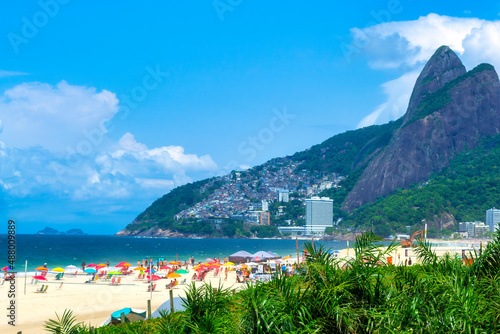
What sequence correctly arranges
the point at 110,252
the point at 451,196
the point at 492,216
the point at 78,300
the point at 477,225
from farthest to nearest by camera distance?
the point at 451,196 < the point at 492,216 < the point at 477,225 < the point at 110,252 < the point at 78,300

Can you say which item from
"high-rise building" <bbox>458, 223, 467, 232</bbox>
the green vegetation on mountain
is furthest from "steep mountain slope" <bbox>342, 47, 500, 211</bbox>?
"high-rise building" <bbox>458, 223, 467, 232</bbox>

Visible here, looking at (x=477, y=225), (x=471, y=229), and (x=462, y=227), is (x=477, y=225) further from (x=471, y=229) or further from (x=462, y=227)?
(x=462, y=227)

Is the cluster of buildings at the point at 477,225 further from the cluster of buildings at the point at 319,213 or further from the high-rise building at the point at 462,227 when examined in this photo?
the cluster of buildings at the point at 319,213

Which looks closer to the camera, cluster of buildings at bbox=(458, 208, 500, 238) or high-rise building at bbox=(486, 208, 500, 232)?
cluster of buildings at bbox=(458, 208, 500, 238)

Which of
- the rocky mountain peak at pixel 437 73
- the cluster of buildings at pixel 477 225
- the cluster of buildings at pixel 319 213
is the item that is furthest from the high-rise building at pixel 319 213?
the cluster of buildings at pixel 477 225

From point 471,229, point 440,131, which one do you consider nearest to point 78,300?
point 471,229

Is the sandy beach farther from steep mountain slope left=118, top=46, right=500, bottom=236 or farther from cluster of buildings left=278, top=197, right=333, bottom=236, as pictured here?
cluster of buildings left=278, top=197, right=333, bottom=236
